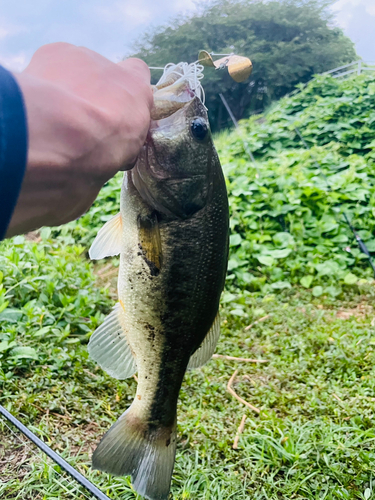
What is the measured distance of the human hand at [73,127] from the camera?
74 centimetres

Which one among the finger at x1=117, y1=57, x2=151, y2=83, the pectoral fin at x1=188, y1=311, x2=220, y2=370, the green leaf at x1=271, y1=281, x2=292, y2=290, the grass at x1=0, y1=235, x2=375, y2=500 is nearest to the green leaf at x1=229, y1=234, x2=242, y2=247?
the green leaf at x1=271, y1=281, x2=292, y2=290

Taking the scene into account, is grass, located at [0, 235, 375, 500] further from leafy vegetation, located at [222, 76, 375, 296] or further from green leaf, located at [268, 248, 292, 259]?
green leaf, located at [268, 248, 292, 259]

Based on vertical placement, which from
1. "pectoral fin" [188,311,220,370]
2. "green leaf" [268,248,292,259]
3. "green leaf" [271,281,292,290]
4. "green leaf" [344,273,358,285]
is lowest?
"green leaf" [344,273,358,285]

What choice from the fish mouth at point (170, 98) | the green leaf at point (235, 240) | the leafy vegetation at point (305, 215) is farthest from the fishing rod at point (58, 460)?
the green leaf at point (235, 240)

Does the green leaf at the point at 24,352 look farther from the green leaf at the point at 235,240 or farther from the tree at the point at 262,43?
the tree at the point at 262,43

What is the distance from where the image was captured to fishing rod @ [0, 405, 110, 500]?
74.8 inches

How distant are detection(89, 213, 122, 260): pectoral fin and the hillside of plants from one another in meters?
1.27

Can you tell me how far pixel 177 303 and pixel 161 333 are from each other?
12 centimetres

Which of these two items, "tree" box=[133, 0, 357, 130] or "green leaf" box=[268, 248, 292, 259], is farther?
"tree" box=[133, 0, 357, 130]

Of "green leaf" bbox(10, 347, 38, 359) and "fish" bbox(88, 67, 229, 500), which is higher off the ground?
"fish" bbox(88, 67, 229, 500)

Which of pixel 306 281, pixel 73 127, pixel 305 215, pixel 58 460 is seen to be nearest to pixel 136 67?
pixel 73 127

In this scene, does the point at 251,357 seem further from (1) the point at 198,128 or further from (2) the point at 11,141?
(2) the point at 11,141

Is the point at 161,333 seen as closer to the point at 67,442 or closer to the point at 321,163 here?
the point at 67,442

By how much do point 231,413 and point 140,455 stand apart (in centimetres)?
146
